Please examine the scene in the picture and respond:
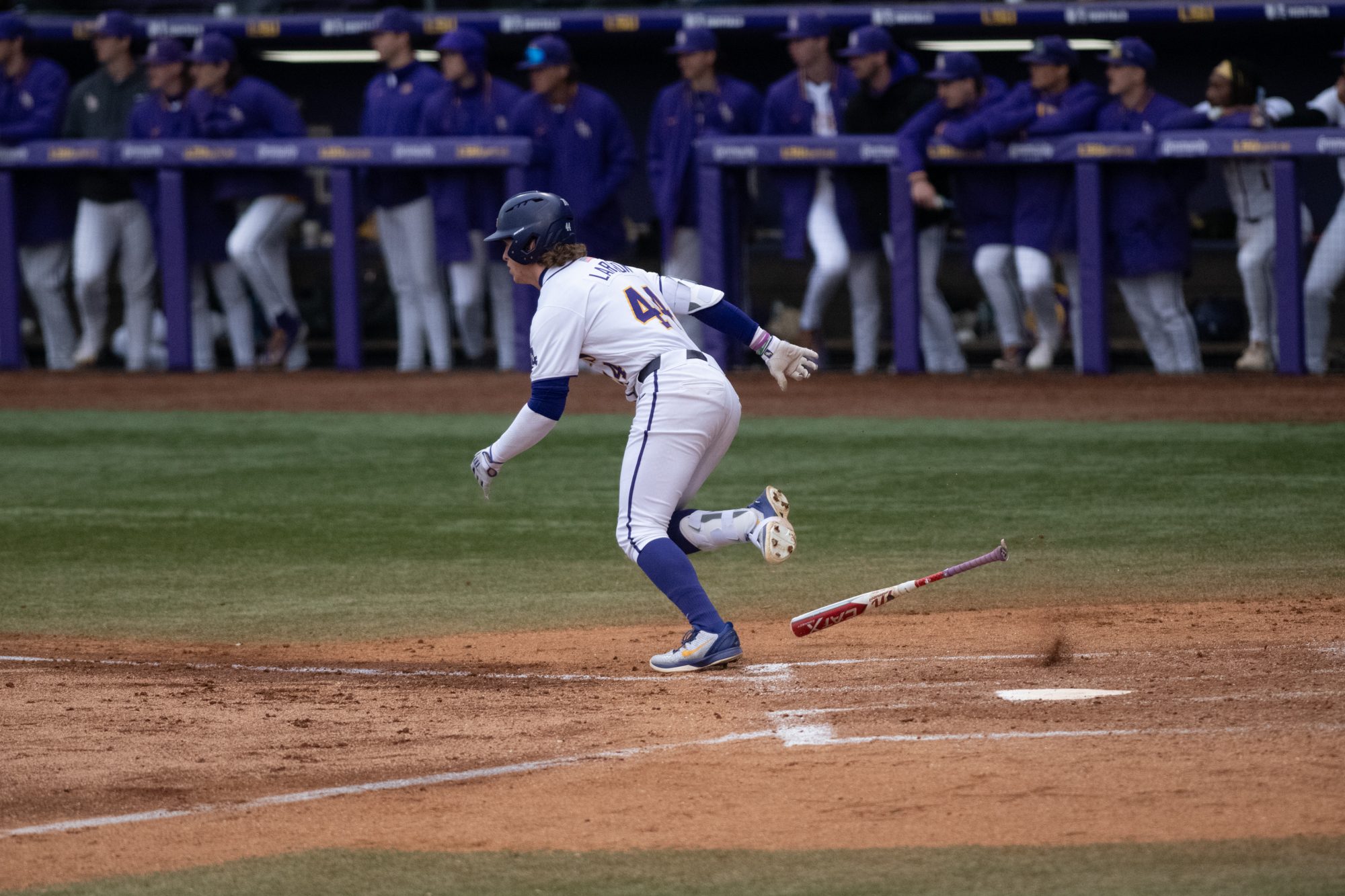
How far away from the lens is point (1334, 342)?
34.9 ft

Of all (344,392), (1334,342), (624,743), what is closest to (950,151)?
(1334,342)

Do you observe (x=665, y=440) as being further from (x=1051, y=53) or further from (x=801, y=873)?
(x=1051, y=53)

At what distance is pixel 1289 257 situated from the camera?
34.4 ft

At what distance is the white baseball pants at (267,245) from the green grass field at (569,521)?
6.43ft

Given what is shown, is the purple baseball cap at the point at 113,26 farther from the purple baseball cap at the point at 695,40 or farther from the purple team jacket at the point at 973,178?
the purple team jacket at the point at 973,178

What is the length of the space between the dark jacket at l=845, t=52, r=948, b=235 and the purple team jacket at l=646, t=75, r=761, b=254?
0.79 meters

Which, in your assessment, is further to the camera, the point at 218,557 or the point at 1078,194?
the point at 1078,194

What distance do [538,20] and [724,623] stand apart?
9666 millimetres

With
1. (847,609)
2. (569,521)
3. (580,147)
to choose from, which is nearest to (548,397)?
(847,609)

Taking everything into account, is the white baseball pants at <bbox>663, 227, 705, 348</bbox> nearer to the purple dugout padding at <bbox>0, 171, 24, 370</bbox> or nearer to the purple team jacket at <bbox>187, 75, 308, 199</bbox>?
the purple team jacket at <bbox>187, 75, 308, 199</bbox>

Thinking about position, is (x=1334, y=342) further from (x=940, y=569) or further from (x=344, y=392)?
(x=344, y=392)

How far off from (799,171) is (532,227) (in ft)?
22.1

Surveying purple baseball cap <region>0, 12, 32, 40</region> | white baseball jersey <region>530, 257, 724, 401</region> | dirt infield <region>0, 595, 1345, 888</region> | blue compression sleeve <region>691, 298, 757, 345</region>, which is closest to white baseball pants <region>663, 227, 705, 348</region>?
purple baseball cap <region>0, 12, 32, 40</region>

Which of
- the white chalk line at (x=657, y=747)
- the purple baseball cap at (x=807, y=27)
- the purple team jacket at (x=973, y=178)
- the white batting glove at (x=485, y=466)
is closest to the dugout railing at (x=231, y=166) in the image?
the purple baseball cap at (x=807, y=27)
